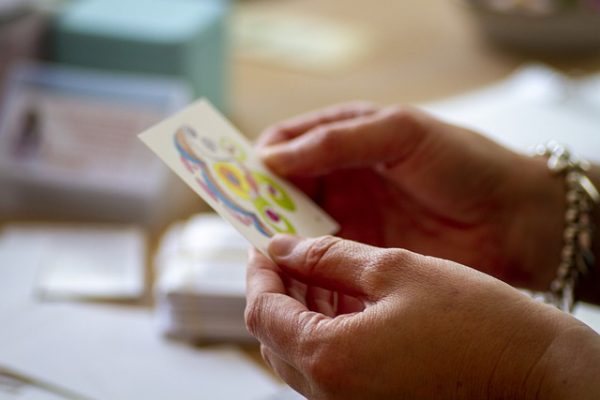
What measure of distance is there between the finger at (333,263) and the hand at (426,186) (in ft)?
0.62

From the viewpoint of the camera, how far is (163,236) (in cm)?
104

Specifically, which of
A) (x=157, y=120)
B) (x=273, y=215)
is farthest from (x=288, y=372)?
(x=157, y=120)

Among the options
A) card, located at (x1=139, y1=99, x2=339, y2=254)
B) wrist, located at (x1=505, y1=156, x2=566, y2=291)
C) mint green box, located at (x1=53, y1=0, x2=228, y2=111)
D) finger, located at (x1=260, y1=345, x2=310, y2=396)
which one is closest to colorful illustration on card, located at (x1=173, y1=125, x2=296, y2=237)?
card, located at (x1=139, y1=99, x2=339, y2=254)

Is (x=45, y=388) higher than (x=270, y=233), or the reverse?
(x=270, y=233)

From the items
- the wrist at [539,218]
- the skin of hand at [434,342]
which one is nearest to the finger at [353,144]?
the wrist at [539,218]

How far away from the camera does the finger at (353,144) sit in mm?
767

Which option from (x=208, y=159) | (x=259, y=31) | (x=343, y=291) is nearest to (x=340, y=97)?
(x=259, y=31)

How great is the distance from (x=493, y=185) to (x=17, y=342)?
0.50 metres

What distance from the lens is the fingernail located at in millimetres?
609

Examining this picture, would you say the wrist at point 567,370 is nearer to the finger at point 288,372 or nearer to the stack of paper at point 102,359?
the finger at point 288,372

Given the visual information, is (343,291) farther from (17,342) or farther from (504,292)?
(17,342)

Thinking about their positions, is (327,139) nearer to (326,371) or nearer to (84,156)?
(326,371)

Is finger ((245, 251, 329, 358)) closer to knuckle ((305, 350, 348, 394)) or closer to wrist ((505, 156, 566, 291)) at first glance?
knuckle ((305, 350, 348, 394))

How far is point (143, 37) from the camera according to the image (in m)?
1.19
